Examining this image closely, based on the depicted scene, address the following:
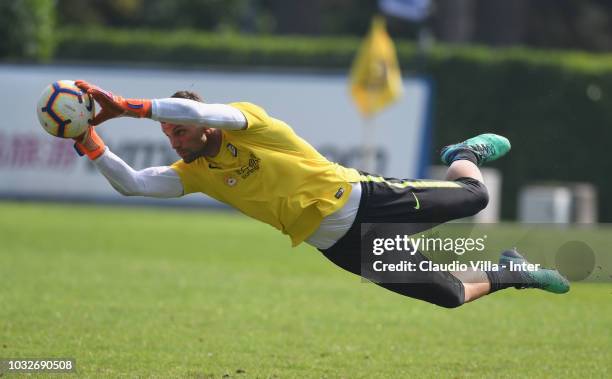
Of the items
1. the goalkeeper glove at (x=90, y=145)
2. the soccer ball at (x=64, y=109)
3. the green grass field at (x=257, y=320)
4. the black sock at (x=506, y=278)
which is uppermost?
the soccer ball at (x=64, y=109)

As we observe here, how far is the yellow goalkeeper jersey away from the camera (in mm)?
7996

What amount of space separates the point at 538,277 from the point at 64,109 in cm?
388

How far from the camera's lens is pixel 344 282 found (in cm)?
1459

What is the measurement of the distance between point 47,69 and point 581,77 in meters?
12.8

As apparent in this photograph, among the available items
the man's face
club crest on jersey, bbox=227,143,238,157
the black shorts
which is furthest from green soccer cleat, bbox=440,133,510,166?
the man's face

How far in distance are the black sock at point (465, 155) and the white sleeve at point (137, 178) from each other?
7.18ft

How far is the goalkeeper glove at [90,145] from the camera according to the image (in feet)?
26.4

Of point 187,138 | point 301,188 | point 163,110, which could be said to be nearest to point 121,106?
point 163,110

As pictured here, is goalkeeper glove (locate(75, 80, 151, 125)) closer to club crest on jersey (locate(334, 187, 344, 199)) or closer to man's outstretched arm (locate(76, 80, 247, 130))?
man's outstretched arm (locate(76, 80, 247, 130))

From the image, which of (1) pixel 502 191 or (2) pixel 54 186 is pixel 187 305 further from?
(1) pixel 502 191

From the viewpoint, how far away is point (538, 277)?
8734 millimetres

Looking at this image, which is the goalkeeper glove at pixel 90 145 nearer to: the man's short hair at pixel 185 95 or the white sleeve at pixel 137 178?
the white sleeve at pixel 137 178

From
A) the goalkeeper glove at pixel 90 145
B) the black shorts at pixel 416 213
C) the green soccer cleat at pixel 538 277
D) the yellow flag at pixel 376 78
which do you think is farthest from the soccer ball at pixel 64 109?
the yellow flag at pixel 376 78

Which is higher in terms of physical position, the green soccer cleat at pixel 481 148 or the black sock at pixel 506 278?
the green soccer cleat at pixel 481 148
